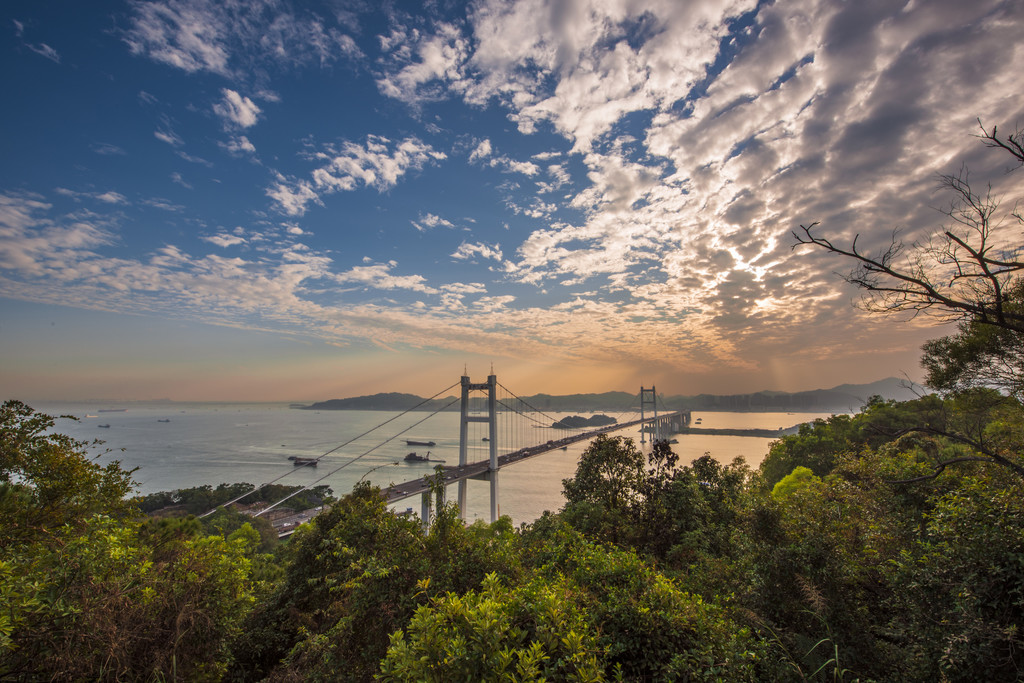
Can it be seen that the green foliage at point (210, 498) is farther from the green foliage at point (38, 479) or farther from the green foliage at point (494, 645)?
the green foliage at point (494, 645)

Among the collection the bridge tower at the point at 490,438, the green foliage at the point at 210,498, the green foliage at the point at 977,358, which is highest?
the green foliage at the point at 977,358

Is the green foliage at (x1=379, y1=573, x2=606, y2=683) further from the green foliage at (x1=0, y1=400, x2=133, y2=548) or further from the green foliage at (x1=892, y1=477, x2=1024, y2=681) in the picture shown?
the green foliage at (x1=0, y1=400, x2=133, y2=548)

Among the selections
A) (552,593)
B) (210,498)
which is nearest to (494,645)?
(552,593)

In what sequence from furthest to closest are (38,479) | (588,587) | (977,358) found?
(977,358) < (38,479) < (588,587)

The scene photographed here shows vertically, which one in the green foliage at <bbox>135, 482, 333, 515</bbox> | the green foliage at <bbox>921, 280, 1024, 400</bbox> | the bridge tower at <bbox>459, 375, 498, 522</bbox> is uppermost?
the green foliage at <bbox>921, 280, 1024, 400</bbox>

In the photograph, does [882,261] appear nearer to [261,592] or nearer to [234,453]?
[261,592]

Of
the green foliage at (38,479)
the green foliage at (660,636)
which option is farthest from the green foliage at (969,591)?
the green foliage at (38,479)

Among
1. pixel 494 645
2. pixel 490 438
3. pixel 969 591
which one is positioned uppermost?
pixel 494 645

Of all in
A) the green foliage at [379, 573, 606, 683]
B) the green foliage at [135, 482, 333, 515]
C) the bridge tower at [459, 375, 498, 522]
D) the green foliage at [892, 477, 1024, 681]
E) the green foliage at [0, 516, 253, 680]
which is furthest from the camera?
the green foliage at [135, 482, 333, 515]

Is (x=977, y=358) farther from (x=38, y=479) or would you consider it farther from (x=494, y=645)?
(x=38, y=479)

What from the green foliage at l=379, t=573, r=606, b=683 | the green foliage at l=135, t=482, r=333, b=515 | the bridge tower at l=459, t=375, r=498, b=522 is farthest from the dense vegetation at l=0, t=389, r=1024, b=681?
the green foliage at l=135, t=482, r=333, b=515
